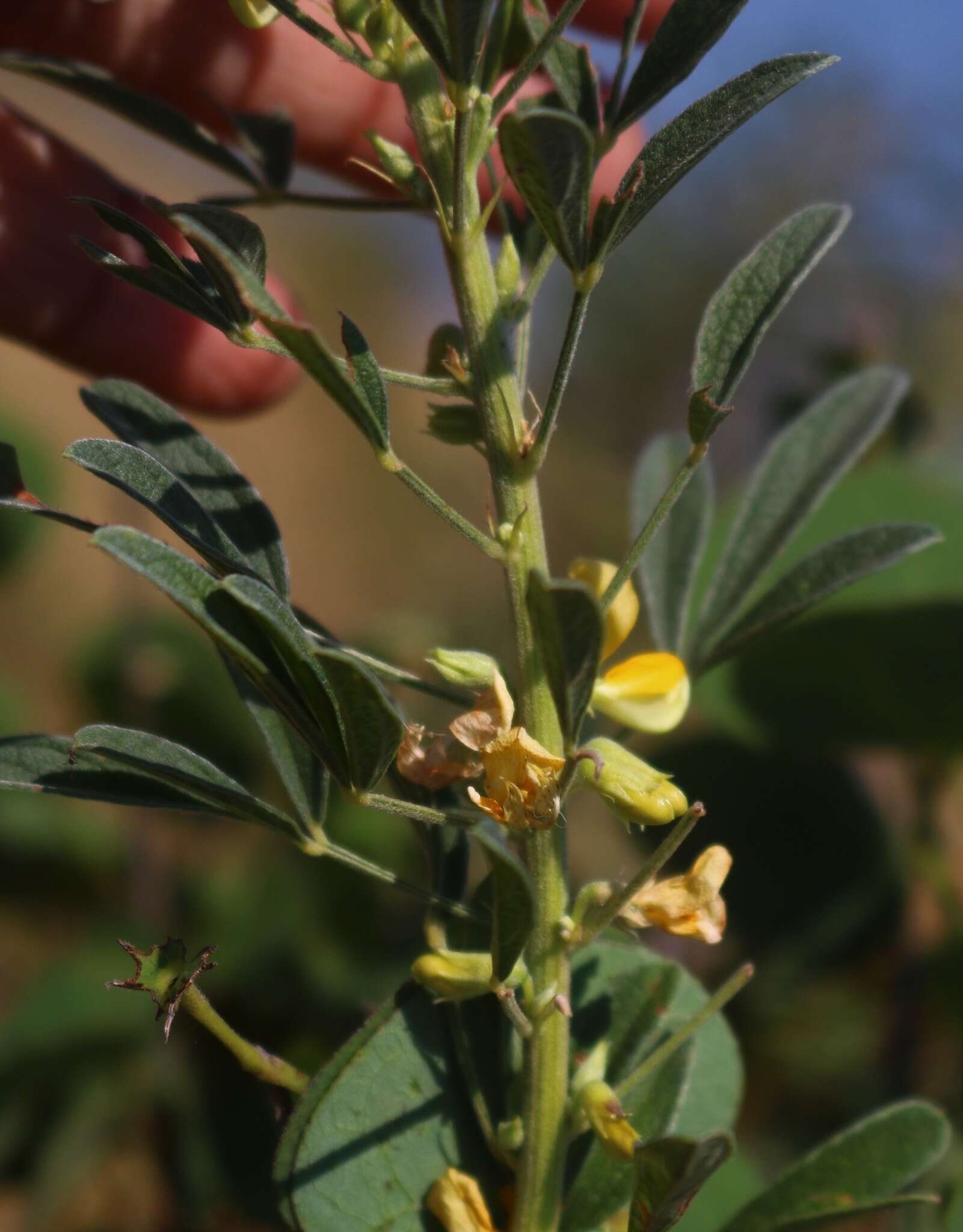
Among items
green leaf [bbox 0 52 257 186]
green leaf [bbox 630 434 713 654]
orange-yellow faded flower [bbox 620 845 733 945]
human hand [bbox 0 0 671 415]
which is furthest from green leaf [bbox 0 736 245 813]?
human hand [bbox 0 0 671 415]

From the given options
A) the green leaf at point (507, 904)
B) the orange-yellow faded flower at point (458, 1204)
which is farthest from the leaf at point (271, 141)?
the orange-yellow faded flower at point (458, 1204)

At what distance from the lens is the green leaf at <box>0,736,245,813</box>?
552 millimetres

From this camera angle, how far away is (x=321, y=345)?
1.47 feet

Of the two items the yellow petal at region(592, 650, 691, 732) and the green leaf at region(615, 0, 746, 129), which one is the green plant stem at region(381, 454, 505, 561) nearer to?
the yellow petal at region(592, 650, 691, 732)

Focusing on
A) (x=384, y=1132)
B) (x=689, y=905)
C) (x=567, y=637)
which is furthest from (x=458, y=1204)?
(x=567, y=637)

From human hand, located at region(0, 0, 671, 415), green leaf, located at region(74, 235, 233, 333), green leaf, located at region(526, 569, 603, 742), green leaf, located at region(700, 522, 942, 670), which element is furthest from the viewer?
human hand, located at region(0, 0, 671, 415)

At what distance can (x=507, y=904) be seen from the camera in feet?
1.52

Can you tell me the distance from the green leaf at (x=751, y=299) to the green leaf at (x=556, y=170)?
0.35ft

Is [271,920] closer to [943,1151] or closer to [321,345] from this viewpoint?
[943,1151]

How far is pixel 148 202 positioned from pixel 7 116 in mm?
833

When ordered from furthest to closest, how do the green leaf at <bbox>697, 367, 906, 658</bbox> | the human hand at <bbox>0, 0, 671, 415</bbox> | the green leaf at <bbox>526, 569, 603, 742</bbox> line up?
the human hand at <bbox>0, 0, 671, 415</bbox> < the green leaf at <bbox>697, 367, 906, 658</bbox> < the green leaf at <bbox>526, 569, 603, 742</bbox>

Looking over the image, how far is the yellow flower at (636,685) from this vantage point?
585mm

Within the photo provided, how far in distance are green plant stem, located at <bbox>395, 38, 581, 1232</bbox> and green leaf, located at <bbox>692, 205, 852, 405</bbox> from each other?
4.1 inches

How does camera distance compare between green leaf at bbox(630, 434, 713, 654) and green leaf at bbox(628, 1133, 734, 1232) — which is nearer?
green leaf at bbox(628, 1133, 734, 1232)
